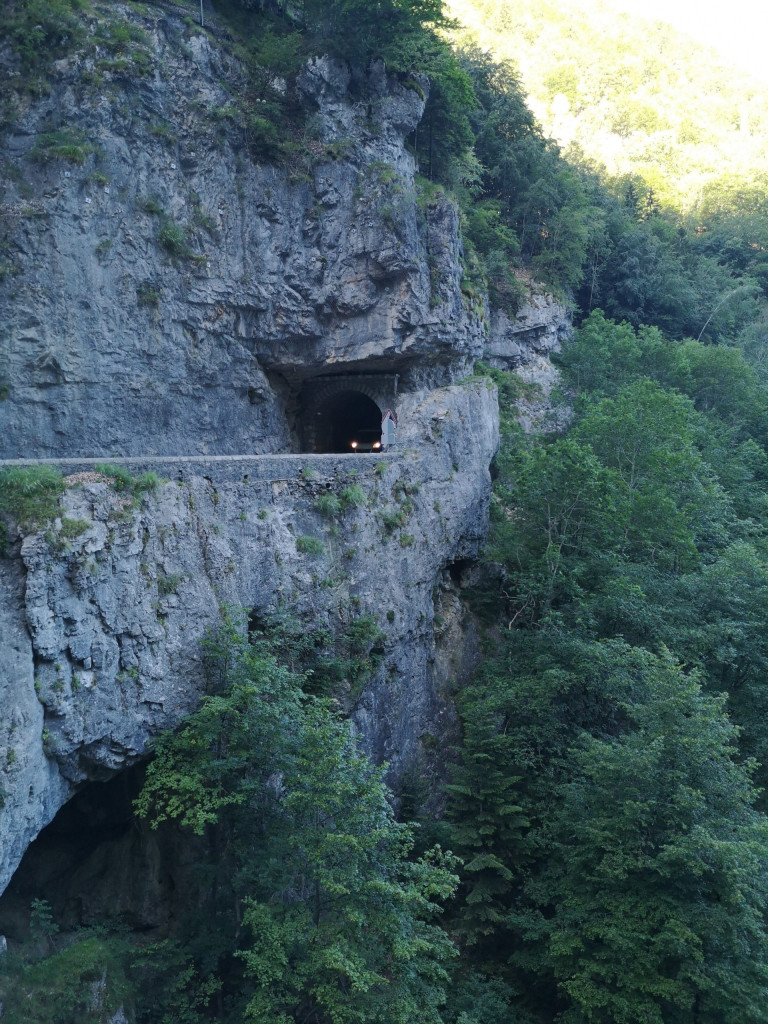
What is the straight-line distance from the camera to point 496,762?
53.8ft

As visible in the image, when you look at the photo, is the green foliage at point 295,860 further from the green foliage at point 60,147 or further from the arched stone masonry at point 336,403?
the arched stone masonry at point 336,403

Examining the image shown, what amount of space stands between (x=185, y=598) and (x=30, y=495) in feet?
10.2

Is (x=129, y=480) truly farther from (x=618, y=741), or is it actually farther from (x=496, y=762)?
(x=618, y=741)

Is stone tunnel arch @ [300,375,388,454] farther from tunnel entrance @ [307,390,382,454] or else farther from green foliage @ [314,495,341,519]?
green foliage @ [314,495,341,519]

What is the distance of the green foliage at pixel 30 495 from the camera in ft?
32.5

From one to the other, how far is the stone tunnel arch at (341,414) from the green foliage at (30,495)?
1310 centimetres

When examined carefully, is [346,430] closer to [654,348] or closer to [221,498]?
[221,498]

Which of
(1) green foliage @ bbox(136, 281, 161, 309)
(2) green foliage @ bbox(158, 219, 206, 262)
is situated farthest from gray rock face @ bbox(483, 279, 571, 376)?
(1) green foliage @ bbox(136, 281, 161, 309)

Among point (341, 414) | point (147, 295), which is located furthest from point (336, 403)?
point (147, 295)

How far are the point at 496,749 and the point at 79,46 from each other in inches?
767

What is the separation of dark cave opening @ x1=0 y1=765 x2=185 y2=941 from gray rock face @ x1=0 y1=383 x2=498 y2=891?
284 cm

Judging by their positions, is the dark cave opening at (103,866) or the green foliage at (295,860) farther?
the dark cave opening at (103,866)

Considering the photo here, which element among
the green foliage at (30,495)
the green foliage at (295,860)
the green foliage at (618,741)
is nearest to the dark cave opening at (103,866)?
the green foliage at (295,860)

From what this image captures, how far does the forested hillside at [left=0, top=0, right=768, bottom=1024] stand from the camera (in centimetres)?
1080
